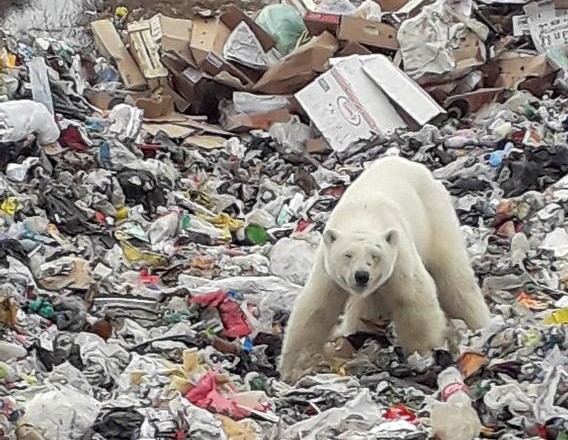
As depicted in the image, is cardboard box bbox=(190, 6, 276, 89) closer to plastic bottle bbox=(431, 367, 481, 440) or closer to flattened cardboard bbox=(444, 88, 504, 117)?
flattened cardboard bbox=(444, 88, 504, 117)

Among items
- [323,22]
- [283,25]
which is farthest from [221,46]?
[323,22]

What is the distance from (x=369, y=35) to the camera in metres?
10.4

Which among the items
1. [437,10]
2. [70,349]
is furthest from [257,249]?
[437,10]

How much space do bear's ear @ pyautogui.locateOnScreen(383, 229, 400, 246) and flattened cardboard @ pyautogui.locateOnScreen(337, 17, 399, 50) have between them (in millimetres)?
5321

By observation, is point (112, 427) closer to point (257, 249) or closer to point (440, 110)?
point (257, 249)

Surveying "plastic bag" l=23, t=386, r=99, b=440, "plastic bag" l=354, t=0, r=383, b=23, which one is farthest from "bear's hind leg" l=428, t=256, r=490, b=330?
"plastic bag" l=354, t=0, r=383, b=23

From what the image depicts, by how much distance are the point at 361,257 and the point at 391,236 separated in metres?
0.15

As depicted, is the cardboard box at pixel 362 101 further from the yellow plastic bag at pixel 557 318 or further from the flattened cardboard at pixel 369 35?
the yellow plastic bag at pixel 557 318

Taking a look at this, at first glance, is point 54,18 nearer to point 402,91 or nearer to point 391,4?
point 391,4

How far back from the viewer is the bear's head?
5.20 meters

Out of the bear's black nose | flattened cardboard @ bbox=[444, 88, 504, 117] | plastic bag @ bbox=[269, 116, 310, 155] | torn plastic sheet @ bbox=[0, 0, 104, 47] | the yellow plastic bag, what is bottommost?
torn plastic sheet @ bbox=[0, 0, 104, 47]

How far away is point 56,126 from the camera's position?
27.6 ft

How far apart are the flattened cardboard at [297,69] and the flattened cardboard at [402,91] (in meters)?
0.58

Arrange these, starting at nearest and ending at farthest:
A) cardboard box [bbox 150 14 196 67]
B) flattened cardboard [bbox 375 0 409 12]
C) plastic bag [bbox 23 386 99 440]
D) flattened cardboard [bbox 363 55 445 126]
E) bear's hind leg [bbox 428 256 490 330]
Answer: plastic bag [bbox 23 386 99 440] < bear's hind leg [bbox 428 256 490 330] < flattened cardboard [bbox 363 55 445 126] < cardboard box [bbox 150 14 196 67] < flattened cardboard [bbox 375 0 409 12]
